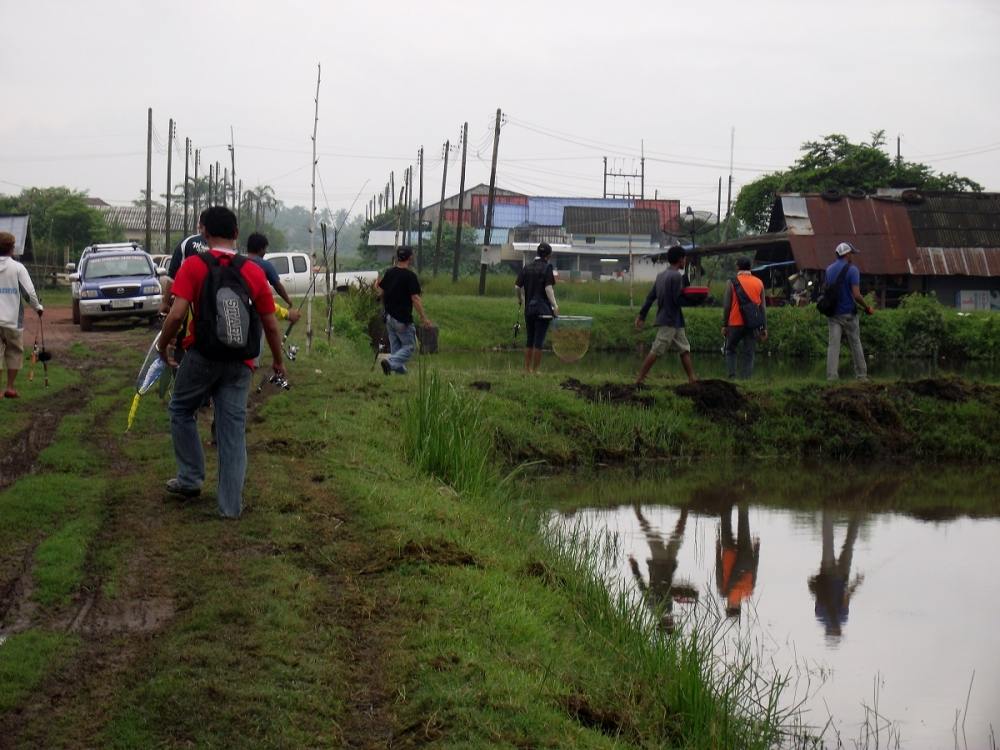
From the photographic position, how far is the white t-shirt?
12.9 m

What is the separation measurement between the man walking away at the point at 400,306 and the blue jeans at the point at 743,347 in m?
4.54

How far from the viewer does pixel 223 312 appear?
7.55 meters

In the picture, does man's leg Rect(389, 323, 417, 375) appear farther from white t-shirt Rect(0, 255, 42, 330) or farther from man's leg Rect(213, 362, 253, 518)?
man's leg Rect(213, 362, 253, 518)

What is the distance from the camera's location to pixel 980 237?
42.8 m

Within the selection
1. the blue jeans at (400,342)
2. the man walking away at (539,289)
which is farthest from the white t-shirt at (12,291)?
the man walking away at (539,289)

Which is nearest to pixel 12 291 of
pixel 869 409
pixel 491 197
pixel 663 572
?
pixel 663 572

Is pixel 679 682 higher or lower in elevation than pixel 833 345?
lower

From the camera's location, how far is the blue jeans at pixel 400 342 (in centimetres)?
1573

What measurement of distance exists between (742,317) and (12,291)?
9306mm

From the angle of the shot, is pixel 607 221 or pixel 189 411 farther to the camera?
pixel 607 221

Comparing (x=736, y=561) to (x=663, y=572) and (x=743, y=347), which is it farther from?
(x=743, y=347)

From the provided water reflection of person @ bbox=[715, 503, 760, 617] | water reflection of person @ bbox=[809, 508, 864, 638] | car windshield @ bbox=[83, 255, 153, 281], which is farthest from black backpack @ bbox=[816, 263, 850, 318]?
car windshield @ bbox=[83, 255, 153, 281]

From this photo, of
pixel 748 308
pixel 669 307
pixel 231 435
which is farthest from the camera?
pixel 748 308

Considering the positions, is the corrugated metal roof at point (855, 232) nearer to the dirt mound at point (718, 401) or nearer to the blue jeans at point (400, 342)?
the dirt mound at point (718, 401)
